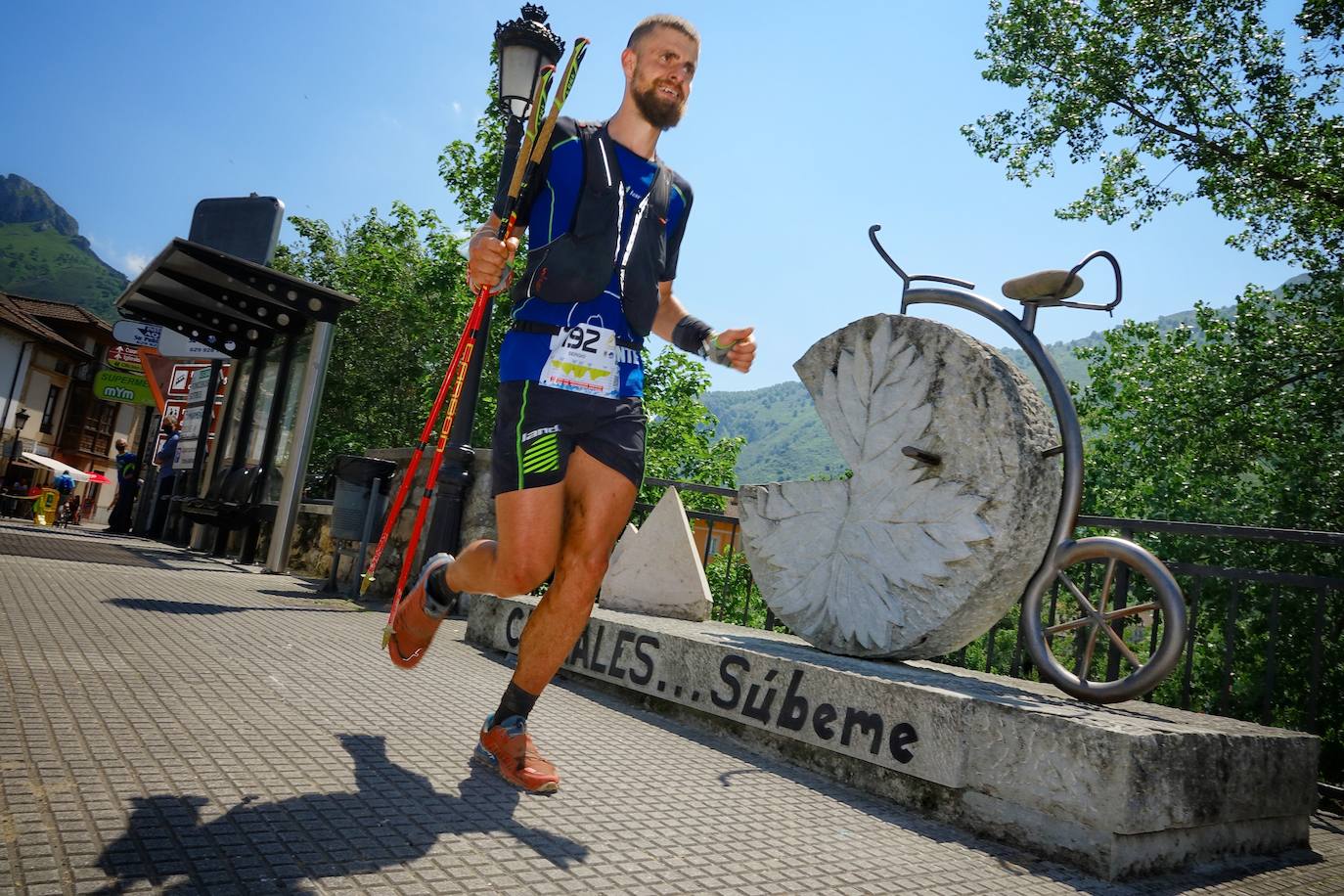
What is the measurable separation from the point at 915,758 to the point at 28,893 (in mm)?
2353

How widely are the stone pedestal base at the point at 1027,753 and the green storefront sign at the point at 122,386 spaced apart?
1768 cm

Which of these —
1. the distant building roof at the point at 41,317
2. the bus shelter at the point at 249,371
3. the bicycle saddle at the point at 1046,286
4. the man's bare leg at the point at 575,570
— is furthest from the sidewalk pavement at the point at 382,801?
the distant building roof at the point at 41,317

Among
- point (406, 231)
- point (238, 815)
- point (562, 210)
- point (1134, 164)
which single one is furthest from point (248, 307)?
point (406, 231)

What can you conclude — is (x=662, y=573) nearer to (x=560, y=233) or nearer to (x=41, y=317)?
(x=560, y=233)

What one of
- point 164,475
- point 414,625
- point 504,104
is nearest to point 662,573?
point 414,625

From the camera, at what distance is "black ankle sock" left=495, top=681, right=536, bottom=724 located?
8.80ft

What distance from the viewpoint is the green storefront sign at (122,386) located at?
58.3 ft

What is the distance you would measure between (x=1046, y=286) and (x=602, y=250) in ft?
6.31

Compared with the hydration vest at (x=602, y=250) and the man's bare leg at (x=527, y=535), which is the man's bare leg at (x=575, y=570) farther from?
the hydration vest at (x=602, y=250)

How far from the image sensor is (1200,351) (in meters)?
15.9

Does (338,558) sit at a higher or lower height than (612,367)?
lower

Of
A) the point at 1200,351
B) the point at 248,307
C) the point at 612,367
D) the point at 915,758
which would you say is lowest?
the point at 915,758

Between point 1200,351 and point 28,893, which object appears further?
point 1200,351

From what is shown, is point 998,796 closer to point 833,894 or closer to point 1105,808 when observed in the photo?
point 1105,808
